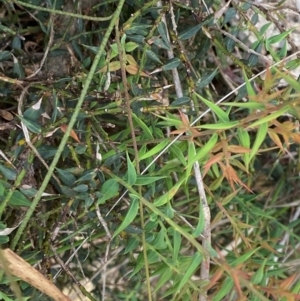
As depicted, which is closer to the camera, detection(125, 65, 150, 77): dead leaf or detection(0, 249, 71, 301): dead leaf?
detection(0, 249, 71, 301): dead leaf

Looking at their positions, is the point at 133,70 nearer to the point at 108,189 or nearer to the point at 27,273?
the point at 108,189

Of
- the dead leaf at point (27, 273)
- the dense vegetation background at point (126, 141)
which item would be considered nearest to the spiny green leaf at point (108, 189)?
the dense vegetation background at point (126, 141)

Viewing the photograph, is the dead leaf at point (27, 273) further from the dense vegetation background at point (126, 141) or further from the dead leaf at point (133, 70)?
the dead leaf at point (133, 70)

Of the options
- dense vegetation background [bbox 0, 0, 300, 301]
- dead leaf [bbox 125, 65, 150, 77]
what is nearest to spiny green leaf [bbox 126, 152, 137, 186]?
dense vegetation background [bbox 0, 0, 300, 301]

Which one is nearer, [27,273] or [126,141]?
[27,273]

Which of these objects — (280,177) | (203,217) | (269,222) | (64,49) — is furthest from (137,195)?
(280,177)

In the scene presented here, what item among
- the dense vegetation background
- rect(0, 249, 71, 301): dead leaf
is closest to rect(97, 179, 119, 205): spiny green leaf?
the dense vegetation background

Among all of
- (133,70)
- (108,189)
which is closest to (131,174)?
(108,189)

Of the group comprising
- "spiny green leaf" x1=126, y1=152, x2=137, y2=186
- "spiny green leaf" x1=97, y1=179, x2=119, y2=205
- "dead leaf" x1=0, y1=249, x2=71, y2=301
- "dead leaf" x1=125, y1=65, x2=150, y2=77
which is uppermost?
"dead leaf" x1=125, y1=65, x2=150, y2=77

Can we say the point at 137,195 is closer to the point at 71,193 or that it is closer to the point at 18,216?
the point at 71,193

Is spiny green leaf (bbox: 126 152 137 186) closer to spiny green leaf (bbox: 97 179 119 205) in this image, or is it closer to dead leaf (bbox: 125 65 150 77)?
spiny green leaf (bbox: 97 179 119 205)

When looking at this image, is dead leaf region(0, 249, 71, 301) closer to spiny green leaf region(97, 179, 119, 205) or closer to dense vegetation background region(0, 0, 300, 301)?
dense vegetation background region(0, 0, 300, 301)

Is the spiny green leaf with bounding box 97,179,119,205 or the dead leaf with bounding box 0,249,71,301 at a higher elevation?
the spiny green leaf with bounding box 97,179,119,205
